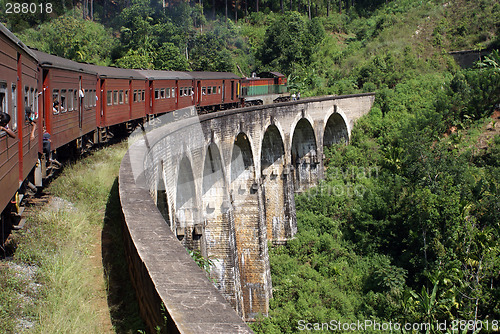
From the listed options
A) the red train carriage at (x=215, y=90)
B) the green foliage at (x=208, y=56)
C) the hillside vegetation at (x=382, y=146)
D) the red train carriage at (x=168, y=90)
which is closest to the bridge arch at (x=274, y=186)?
the hillside vegetation at (x=382, y=146)

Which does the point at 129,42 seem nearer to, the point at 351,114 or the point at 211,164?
the point at 351,114

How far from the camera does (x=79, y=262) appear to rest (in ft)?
17.9

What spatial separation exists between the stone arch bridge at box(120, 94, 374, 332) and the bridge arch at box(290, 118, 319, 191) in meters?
0.06

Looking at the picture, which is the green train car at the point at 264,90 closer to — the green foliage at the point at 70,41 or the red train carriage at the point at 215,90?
the red train carriage at the point at 215,90

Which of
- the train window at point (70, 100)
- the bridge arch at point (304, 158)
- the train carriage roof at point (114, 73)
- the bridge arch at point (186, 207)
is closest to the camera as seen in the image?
the train window at point (70, 100)

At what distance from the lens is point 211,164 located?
16.4m

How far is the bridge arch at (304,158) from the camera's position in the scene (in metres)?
29.3

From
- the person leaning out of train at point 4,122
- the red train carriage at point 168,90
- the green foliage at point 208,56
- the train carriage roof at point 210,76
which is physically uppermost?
the green foliage at point 208,56

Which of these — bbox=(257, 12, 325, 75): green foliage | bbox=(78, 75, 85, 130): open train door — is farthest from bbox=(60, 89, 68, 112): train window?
bbox=(257, 12, 325, 75): green foliage

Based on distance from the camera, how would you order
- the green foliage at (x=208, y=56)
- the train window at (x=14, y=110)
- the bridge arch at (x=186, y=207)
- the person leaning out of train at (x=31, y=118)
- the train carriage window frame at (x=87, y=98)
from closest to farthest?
the train window at (x=14, y=110), the person leaning out of train at (x=31, y=118), the train carriage window frame at (x=87, y=98), the bridge arch at (x=186, y=207), the green foliage at (x=208, y=56)

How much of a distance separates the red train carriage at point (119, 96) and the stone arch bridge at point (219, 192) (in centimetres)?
86

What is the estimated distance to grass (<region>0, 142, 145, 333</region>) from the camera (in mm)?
4148

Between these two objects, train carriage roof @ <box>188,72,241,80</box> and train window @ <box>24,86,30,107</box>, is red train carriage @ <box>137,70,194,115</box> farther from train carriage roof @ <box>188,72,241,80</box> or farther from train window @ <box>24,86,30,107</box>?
train window @ <box>24,86,30,107</box>

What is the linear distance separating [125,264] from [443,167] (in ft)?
67.9
